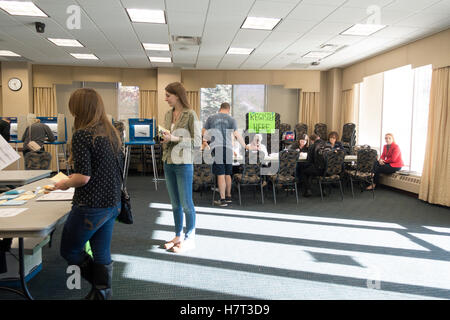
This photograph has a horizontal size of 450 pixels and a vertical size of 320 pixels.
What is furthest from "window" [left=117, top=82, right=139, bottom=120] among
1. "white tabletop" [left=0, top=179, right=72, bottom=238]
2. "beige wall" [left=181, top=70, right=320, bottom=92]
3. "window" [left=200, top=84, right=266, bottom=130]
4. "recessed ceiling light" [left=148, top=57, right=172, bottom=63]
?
"white tabletop" [left=0, top=179, right=72, bottom=238]

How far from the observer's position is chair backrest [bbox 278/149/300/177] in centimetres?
557

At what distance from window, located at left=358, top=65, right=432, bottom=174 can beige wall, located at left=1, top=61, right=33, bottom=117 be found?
970cm

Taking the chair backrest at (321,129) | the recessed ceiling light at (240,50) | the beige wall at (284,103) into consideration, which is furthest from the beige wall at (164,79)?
the chair backrest at (321,129)

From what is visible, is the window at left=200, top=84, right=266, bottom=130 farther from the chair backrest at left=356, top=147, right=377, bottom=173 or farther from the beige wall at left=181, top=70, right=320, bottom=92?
the chair backrest at left=356, top=147, right=377, bottom=173

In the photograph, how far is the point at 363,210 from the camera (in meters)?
5.33

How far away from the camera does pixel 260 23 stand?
224 inches

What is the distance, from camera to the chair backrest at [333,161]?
5945mm

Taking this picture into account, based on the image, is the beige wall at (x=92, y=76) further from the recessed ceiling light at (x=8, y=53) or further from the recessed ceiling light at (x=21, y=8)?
the recessed ceiling light at (x=21, y=8)

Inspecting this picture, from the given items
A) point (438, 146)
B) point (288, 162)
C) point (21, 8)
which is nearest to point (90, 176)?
point (288, 162)

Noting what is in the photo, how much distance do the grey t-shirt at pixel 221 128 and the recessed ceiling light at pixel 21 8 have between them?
3.24 metres

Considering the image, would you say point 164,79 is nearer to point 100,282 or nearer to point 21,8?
point 21,8

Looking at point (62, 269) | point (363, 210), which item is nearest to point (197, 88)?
point (363, 210)

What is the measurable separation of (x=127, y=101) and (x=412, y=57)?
26.5ft
